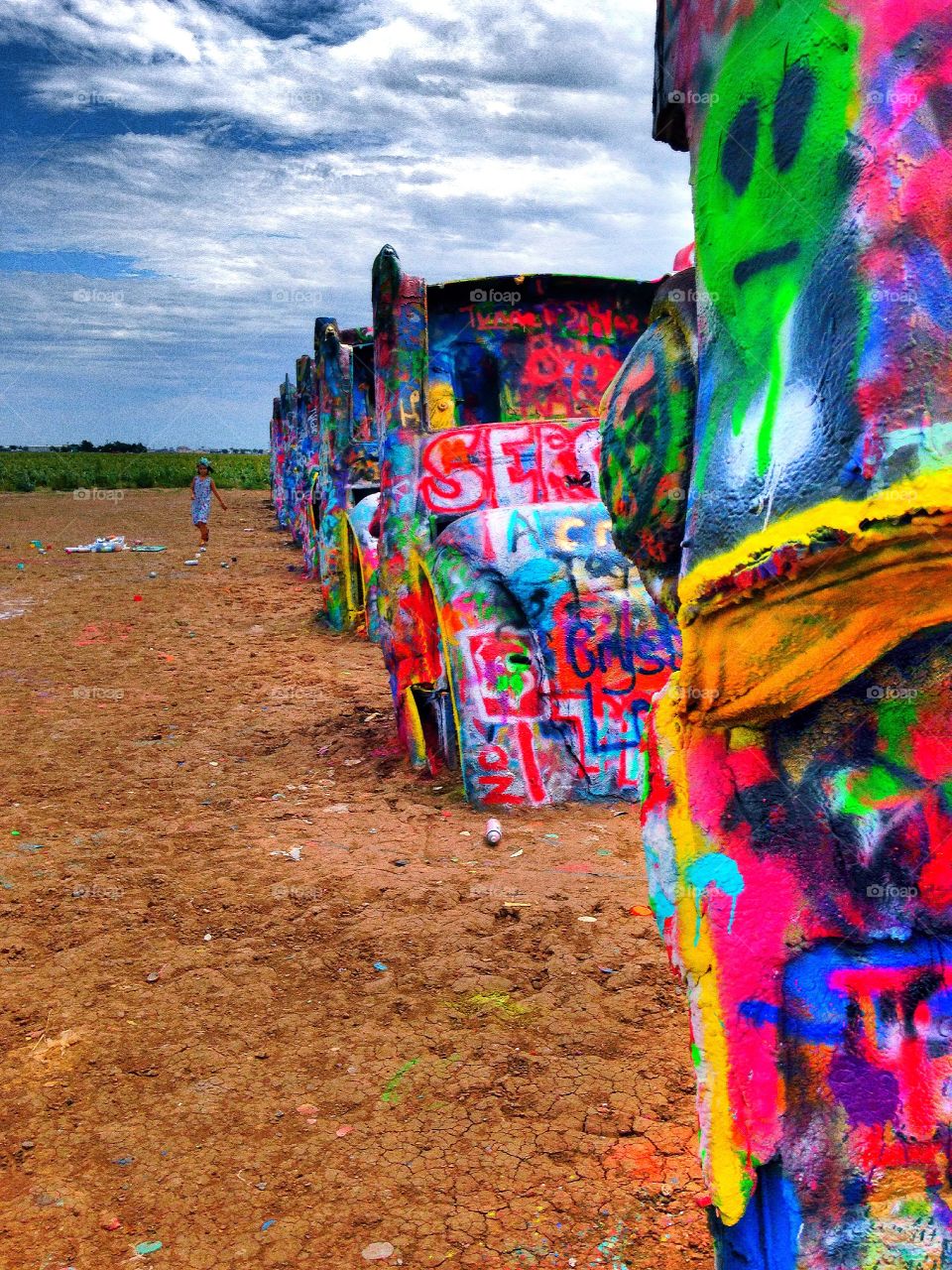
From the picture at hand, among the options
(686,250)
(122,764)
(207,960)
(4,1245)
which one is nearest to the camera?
(686,250)

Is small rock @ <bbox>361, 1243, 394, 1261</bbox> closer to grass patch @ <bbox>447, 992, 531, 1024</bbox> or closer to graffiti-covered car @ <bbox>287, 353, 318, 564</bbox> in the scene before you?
grass patch @ <bbox>447, 992, 531, 1024</bbox>

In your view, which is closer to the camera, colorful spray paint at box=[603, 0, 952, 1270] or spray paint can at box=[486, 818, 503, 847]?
colorful spray paint at box=[603, 0, 952, 1270]

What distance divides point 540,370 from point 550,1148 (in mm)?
6370

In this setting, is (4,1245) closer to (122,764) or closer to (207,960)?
(207,960)

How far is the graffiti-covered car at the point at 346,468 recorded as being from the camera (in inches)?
475

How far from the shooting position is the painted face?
1.43 m

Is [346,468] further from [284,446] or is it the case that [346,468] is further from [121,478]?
[121,478]

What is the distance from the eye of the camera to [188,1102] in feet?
11.9

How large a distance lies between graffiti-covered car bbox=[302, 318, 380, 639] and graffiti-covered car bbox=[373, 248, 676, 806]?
10.7ft

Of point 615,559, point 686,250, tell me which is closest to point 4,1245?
point 686,250

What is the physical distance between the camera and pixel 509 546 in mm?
5855

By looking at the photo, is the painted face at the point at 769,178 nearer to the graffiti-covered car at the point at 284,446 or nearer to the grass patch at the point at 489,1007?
the grass patch at the point at 489,1007

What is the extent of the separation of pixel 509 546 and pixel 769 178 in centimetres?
433

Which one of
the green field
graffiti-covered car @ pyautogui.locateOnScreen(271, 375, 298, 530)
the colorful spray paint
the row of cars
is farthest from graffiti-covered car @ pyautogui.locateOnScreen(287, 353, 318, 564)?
the green field
